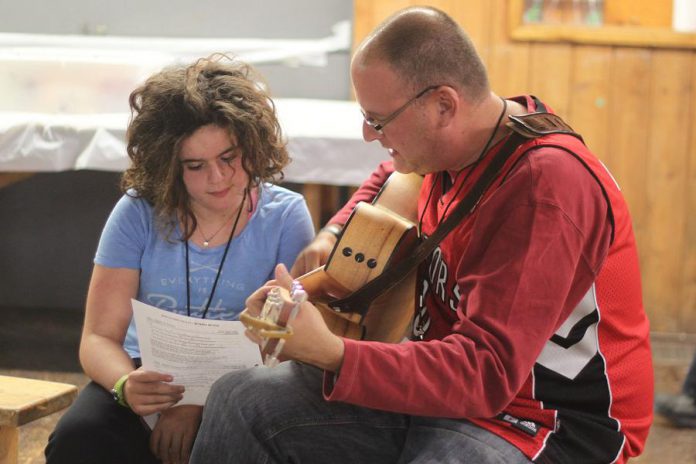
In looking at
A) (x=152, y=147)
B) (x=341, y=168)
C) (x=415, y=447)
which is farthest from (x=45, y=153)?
(x=415, y=447)

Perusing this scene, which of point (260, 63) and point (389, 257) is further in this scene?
point (260, 63)

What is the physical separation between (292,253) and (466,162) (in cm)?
57

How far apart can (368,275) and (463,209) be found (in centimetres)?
25

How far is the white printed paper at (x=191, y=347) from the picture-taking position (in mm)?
1836

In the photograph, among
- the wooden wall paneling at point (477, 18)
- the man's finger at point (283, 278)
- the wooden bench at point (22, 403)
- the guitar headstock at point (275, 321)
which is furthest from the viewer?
the wooden wall paneling at point (477, 18)

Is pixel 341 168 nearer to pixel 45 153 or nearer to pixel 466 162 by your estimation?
pixel 45 153

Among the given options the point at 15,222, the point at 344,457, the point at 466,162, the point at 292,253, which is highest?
the point at 466,162

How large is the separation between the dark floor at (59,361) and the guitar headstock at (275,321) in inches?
66.8

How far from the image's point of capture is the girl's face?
2035 mm

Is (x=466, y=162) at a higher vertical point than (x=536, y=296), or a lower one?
higher

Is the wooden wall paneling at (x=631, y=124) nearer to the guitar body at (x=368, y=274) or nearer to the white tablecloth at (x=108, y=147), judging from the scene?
the white tablecloth at (x=108, y=147)

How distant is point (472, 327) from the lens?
1446 millimetres

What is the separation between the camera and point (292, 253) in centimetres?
214

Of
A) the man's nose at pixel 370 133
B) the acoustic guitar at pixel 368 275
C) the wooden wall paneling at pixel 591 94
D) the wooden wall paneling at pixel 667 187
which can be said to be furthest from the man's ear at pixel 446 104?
the wooden wall paneling at pixel 667 187
